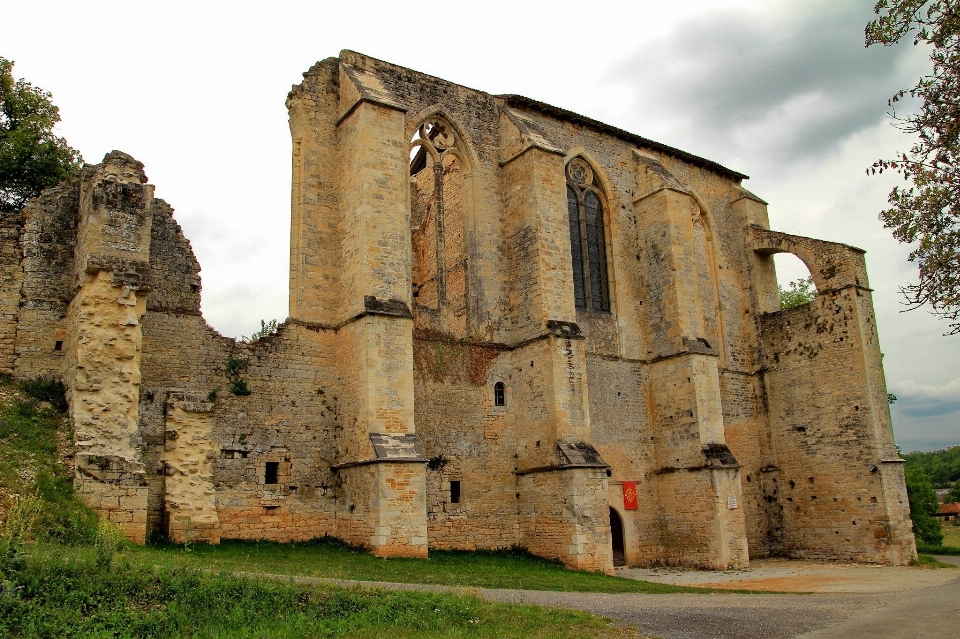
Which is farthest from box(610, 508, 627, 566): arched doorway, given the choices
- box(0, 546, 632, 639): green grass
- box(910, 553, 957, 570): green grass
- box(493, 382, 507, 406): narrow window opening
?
box(0, 546, 632, 639): green grass

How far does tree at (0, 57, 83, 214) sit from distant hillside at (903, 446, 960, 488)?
8563 centimetres

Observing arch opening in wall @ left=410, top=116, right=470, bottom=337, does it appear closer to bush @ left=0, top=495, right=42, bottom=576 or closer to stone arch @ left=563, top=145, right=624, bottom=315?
stone arch @ left=563, top=145, right=624, bottom=315

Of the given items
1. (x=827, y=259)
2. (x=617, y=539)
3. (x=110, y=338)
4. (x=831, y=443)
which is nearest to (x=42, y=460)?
(x=110, y=338)

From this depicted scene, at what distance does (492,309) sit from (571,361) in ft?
7.97

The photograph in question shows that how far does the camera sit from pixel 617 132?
2228 cm

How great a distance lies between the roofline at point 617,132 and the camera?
20.3 m

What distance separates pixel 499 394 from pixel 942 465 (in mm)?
91390

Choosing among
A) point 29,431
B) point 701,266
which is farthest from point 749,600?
point 701,266

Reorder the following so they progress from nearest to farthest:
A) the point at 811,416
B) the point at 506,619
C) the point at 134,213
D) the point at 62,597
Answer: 1. the point at 62,597
2. the point at 506,619
3. the point at 134,213
4. the point at 811,416

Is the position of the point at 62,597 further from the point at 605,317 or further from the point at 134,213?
the point at 605,317

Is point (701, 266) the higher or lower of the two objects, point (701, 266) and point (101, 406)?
Result: the higher

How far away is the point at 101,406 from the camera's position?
1192 cm

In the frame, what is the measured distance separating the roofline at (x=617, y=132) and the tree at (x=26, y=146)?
35.7 ft

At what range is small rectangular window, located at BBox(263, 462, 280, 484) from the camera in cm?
1471
